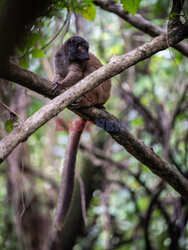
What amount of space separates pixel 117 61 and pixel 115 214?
3956 millimetres

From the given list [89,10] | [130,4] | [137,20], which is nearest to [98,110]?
[130,4]

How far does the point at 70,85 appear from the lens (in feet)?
9.52

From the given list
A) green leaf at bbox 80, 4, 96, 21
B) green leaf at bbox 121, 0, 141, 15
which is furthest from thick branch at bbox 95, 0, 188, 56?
green leaf at bbox 121, 0, 141, 15

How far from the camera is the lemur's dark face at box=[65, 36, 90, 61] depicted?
3.19m

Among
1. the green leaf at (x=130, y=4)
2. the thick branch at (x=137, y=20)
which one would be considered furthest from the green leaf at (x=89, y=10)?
the green leaf at (x=130, y=4)

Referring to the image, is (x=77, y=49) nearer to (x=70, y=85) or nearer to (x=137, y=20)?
(x=70, y=85)

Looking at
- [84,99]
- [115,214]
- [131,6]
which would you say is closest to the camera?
[131,6]

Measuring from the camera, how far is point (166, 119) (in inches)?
187

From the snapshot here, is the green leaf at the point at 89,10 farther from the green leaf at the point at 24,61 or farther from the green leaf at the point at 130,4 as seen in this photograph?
the green leaf at the point at 24,61

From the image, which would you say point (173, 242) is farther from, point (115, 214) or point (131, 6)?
point (131, 6)

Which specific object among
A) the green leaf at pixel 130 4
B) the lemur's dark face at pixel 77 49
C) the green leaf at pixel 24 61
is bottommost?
the lemur's dark face at pixel 77 49

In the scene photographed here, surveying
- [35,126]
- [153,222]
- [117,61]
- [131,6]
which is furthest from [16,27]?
[153,222]

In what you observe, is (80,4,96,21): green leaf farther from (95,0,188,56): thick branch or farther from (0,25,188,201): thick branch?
(0,25,188,201): thick branch

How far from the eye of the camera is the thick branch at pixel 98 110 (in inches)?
57.9
